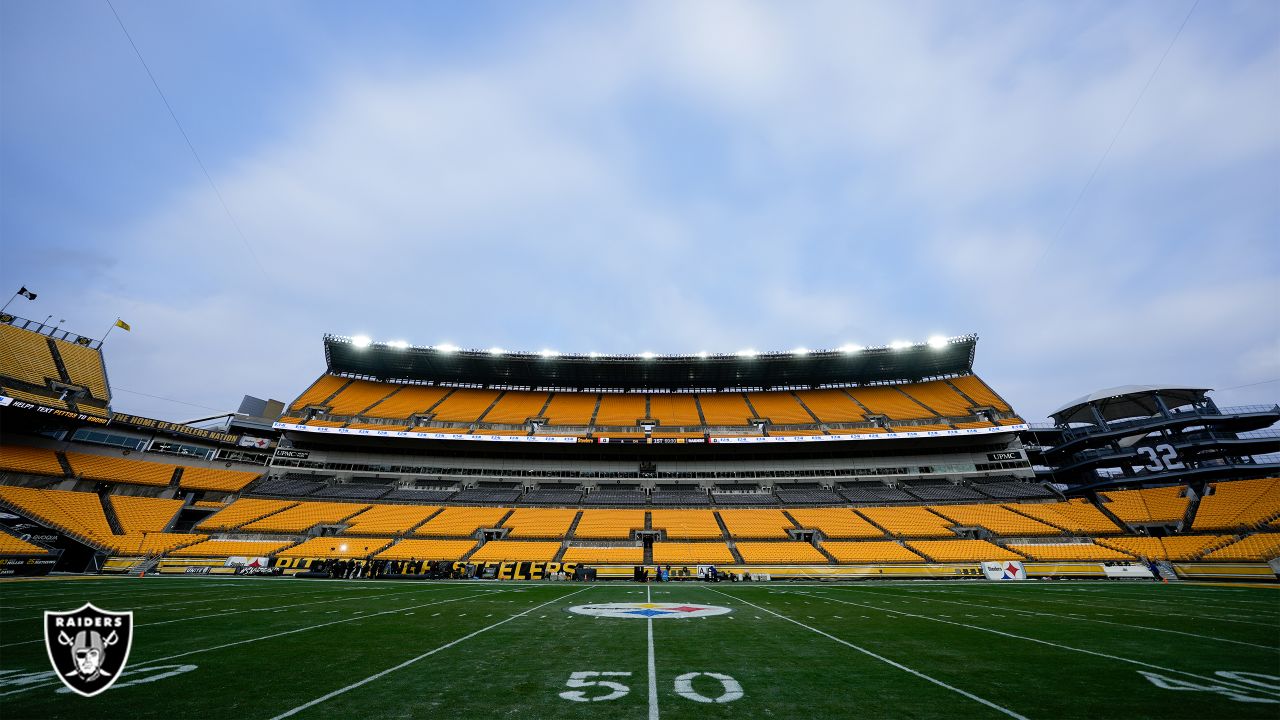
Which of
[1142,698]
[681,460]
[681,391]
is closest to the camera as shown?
[1142,698]

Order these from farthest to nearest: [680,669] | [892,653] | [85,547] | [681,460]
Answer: [681,460]
[85,547]
[892,653]
[680,669]

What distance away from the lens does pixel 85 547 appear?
27.3 metres

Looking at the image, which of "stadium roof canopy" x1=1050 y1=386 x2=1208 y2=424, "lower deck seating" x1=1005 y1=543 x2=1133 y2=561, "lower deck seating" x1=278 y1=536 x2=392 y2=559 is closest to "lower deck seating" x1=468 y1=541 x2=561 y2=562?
"lower deck seating" x1=278 y1=536 x2=392 y2=559

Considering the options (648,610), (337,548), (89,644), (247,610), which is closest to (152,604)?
(247,610)

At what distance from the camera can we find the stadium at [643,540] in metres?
6.54

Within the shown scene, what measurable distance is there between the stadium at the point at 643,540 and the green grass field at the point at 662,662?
9cm

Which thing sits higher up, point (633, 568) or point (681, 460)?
point (681, 460)

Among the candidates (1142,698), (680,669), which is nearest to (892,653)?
(1142,698)

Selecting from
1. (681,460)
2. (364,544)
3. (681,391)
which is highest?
(681,391)

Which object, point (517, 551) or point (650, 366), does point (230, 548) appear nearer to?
point (517, 551)

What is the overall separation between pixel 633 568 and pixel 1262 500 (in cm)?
4265

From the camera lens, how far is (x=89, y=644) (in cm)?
382

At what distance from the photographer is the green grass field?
5469 mm

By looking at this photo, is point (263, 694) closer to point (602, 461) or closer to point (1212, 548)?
point (602, 461)
